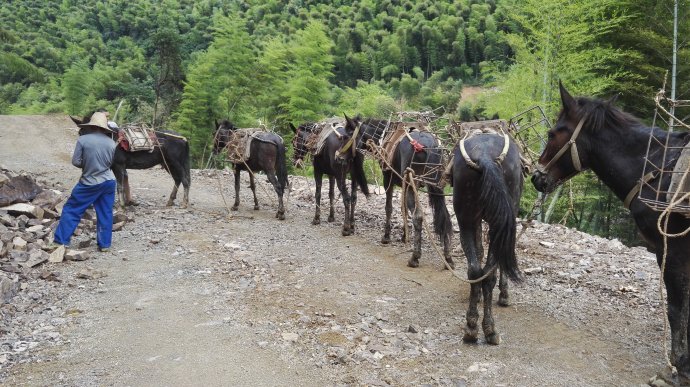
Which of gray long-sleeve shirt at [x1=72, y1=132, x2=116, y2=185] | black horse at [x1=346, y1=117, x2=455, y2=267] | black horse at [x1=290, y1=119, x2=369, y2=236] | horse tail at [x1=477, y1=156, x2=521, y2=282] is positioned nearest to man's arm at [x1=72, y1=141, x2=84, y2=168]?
gray long-sleeve shirt at [x1=72, y1=132, x2=116, y2=185]

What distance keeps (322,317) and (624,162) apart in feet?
10.9

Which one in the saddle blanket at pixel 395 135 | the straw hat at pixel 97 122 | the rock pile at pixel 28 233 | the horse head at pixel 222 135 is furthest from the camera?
the horse head at pixel 222 135

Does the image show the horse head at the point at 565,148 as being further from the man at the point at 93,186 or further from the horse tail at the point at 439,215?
the man at the point at 93,186

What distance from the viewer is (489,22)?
7506cm

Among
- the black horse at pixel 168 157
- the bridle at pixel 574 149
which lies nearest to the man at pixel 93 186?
the black horse at pixel 168 157

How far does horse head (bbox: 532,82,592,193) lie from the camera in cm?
396

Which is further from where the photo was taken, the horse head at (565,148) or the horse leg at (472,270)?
the horse leg at (472,270)

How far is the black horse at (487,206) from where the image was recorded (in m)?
3.82

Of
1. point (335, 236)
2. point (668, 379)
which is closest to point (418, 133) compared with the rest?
point (335, 236)

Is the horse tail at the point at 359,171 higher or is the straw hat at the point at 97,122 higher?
the straw hat at the point at 97,122

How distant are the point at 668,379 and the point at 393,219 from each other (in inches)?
266

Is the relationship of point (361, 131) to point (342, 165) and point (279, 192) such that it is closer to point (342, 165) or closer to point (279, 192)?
point (342, 165)

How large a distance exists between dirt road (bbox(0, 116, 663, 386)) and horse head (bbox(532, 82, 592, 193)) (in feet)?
5.39

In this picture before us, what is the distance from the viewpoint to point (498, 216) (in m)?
3.79
